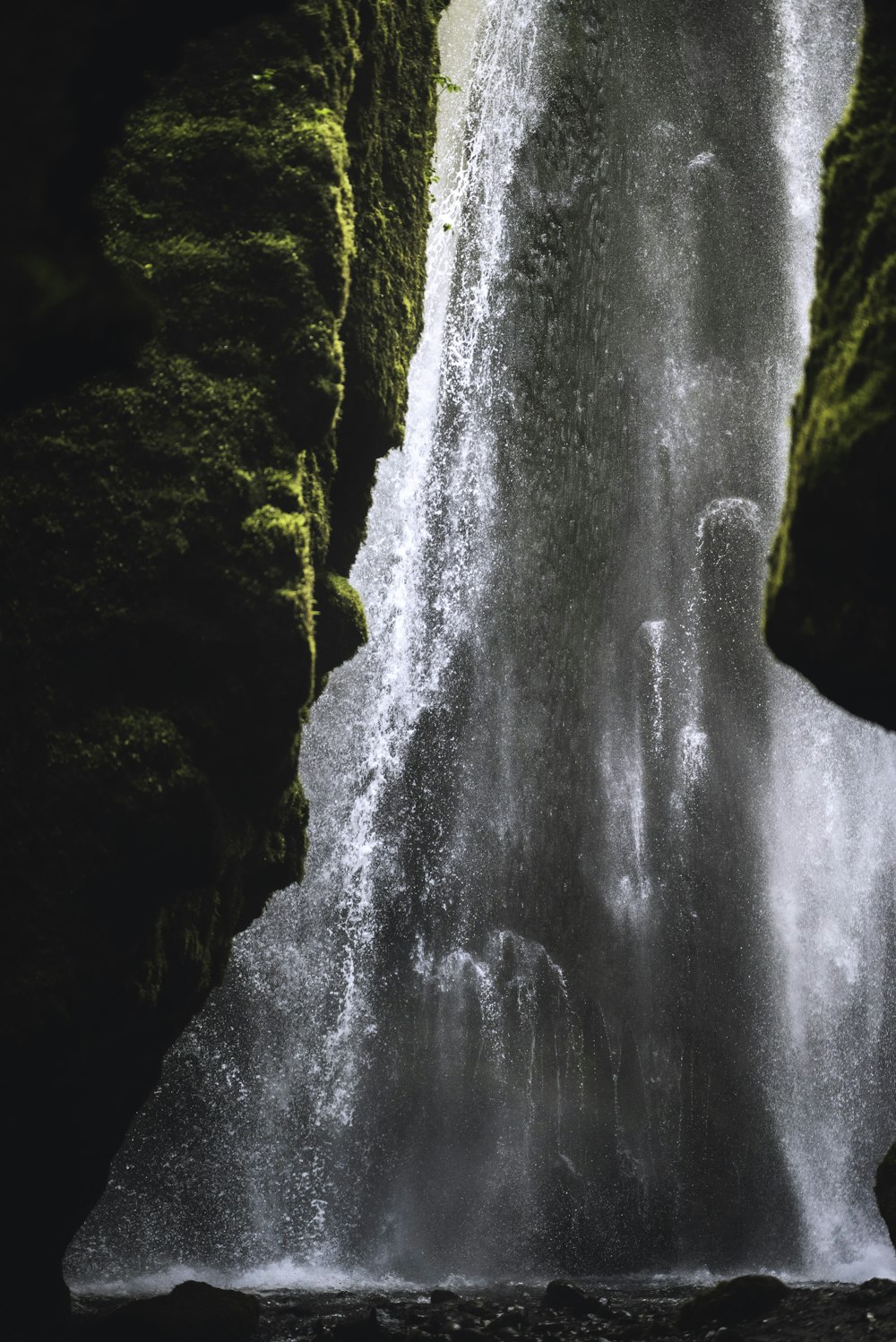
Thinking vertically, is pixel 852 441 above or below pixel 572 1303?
above

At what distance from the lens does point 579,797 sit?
1236 inches

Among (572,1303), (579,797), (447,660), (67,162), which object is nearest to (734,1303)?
(572,1303)

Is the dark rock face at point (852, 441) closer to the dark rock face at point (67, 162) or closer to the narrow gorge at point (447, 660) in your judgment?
the narrow gorge at point (447, 660)

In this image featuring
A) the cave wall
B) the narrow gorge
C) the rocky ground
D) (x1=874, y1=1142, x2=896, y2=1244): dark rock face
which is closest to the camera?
the narrow gorge

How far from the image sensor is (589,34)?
3653 cm

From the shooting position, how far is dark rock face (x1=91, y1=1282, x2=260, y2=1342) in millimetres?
12156

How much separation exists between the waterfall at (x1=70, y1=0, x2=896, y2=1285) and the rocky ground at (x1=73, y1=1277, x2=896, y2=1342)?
7.25 meters

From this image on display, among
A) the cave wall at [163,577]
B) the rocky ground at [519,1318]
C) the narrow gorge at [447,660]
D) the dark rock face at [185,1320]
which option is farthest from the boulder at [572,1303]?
the cave wall at [163,577]

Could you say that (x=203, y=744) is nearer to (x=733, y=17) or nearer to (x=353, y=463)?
(x=353, y=463)

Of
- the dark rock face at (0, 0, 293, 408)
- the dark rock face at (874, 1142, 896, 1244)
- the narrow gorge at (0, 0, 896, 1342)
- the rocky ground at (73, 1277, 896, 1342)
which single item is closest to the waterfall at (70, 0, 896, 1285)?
the narrow gorge at (0, 0, 896, 1342)

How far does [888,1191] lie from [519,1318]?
5.54 m

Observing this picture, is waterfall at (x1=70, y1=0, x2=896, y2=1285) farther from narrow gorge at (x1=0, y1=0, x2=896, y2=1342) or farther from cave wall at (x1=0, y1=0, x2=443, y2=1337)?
cave wall at (x1=0, y1=0, x2=443, y2=1337)

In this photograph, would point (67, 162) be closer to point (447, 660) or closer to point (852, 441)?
point (852, 441)

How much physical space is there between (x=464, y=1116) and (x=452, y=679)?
12.0 m
